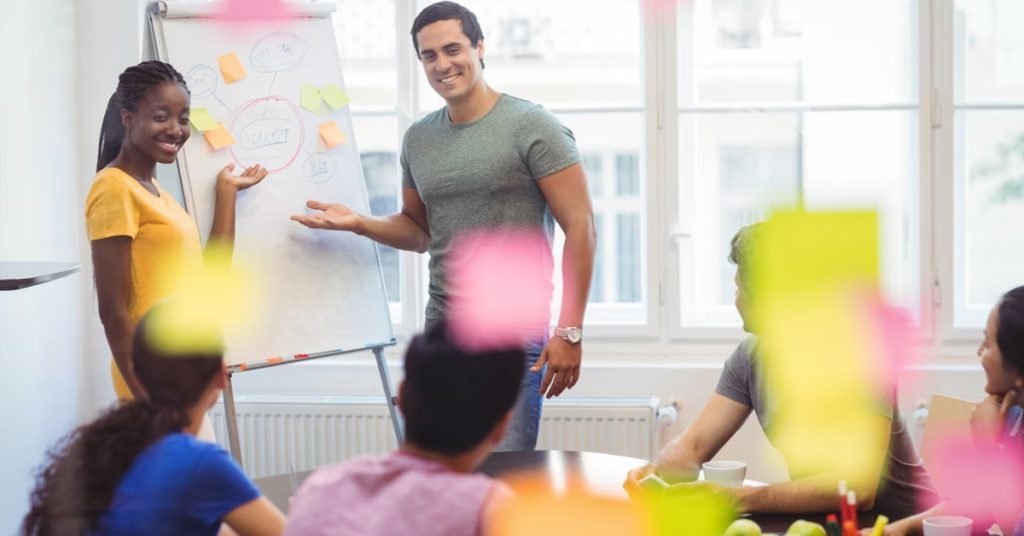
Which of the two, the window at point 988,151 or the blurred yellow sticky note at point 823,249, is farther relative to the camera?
the window at point 988,151

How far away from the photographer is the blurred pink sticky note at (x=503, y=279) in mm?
2678

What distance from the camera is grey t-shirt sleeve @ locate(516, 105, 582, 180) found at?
269 cm

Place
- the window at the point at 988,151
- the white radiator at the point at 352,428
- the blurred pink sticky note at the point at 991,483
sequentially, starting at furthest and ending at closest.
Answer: the window at the point at 988,151, the white radiator at the point at 352,428, the blurred pink sticky note at the point at 991,483

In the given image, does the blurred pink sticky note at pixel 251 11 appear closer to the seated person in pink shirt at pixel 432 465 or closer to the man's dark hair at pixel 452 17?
the man's dark hair at pixel 452 17

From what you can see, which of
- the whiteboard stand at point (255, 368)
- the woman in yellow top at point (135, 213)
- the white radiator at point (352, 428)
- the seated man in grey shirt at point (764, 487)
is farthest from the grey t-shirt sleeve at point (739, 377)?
the woman in yellow top at point (135, 213)

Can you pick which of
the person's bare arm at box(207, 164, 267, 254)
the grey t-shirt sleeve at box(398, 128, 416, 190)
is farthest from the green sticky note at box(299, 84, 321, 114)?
the grey t-shirt sleeve at box(398, 128, 416, 190)

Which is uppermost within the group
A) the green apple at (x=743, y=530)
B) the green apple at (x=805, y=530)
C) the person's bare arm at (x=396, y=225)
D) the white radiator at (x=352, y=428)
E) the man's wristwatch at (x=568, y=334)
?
the person's bare arm at (x=396, y=225)

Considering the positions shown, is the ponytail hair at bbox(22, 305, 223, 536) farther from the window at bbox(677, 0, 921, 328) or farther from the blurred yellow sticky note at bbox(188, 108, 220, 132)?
the window at bbox(677, 0, 921, 328)

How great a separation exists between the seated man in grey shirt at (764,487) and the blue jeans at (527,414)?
379 millimetres

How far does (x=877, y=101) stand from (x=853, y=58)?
148 mm

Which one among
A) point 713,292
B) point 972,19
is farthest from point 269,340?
point 972,19

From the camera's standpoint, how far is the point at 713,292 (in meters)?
3.77

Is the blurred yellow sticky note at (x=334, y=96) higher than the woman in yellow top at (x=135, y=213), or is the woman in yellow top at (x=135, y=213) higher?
the blurred yellow sticky note at (x=334, y=96)

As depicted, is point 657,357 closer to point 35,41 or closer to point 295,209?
point 295,209
